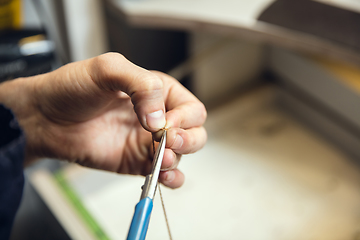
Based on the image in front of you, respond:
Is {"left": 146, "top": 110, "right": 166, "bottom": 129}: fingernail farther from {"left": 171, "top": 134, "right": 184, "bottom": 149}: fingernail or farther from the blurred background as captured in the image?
the blurred background

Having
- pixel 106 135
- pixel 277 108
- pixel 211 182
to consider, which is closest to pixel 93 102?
pixel 106 135

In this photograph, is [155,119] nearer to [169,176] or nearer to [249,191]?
[169,176]

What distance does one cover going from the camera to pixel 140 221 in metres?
0.29

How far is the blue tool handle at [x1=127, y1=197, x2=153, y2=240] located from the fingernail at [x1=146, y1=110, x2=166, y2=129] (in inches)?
3.4

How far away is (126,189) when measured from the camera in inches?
33.1

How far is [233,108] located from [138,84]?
28.2 inches

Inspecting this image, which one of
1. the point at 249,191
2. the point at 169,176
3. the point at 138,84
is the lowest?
the point at 249,191

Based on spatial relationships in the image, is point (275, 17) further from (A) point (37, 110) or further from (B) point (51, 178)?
(B) point (51, 178)

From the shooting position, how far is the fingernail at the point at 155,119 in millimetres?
355

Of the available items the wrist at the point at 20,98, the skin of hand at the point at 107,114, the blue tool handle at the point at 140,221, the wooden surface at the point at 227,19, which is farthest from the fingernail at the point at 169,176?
the wooden surface at the point at 227,19

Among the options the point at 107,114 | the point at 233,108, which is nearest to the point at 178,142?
the point at 107,114

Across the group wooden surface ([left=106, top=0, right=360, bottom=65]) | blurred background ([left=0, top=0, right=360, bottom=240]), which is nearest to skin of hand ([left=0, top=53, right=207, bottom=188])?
blurred background ([left=0, top=0, right=360, bottom=240])

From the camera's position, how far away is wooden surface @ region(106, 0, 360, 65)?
0.64 m

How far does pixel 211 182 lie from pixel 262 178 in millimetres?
132
